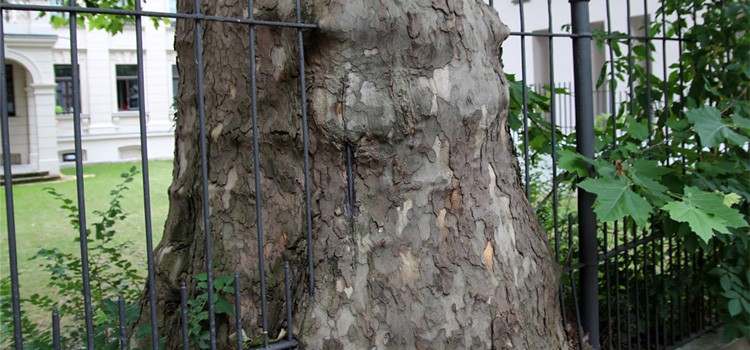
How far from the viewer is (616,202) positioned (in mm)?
2492

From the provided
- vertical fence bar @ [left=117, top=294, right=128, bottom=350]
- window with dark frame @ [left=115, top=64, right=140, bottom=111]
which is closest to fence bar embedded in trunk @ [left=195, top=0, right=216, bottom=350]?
vertical fence bar @ [left=117, top=294, right=128, bottom=350]

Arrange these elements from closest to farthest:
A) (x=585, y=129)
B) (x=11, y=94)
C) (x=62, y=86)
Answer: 1. (x=585, y=129)
2. (x=11, y=94)
3. (x=62, y=86)

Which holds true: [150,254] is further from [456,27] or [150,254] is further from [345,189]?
[456,27]

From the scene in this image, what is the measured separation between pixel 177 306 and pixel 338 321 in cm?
97

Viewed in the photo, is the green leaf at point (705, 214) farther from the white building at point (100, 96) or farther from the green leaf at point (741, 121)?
the white building at point (100, 96)

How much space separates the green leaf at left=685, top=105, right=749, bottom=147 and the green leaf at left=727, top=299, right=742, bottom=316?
84 centimetres

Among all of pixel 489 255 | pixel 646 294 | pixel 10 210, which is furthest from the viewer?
pixel 646 294

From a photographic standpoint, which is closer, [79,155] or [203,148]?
[79,155]

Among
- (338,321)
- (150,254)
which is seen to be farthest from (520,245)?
(150,254)

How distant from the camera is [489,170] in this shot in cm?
235

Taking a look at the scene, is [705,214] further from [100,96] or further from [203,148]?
[100,96]

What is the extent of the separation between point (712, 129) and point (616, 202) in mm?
761

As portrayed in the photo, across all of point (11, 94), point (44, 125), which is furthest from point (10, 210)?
point (11, 94)

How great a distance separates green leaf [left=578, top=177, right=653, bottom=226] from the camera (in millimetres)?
2447
